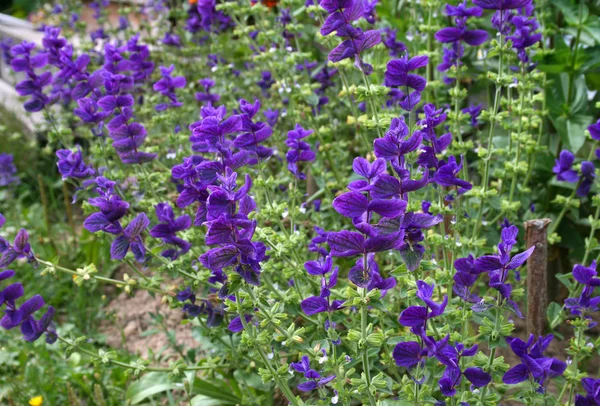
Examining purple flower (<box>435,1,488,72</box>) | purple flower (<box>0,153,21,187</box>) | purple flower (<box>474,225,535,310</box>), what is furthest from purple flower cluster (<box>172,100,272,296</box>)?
purple flower (<box>0,153,21,187</box>)

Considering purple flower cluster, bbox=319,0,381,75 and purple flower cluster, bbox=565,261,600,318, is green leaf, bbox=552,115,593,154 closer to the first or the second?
purple flower cluster, bbox=565,261,600,318

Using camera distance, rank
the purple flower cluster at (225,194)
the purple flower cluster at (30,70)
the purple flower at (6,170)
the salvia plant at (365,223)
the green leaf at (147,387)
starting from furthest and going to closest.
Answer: the purple flower at (6,170)
the green leaf at (147,387)
the purple flower cluster at (30,70)
the salvia plant at (365,223)
the purple flower cluster at (225,194)

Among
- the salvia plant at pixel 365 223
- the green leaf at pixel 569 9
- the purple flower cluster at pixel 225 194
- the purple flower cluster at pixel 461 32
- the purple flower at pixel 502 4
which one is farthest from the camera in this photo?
the green leaf at pixel 569 9

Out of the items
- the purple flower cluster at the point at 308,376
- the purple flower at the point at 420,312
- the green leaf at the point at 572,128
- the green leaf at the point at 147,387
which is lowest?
the green leaf at the point at 147,387

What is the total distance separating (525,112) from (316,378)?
1.14m

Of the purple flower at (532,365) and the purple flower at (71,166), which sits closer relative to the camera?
the purple flower at (532,365)

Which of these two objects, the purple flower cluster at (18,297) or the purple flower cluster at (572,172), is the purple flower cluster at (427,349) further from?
the purple flower cluster at (18,297)

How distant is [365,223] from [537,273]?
94 cm

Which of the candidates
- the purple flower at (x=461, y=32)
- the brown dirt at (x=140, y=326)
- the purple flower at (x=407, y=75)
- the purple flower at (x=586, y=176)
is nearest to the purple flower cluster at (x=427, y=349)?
the purple flower at (x=407, y=75)

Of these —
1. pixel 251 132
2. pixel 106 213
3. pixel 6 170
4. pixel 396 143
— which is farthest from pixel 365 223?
pixel 6 170

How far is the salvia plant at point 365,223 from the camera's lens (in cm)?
143

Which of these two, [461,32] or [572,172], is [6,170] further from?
[572,172]

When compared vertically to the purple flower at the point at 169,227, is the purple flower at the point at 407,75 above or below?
above

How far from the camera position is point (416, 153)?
4.91 feet
